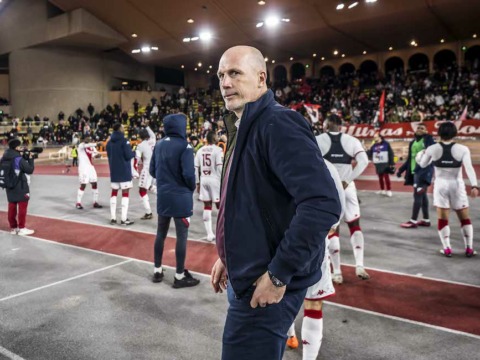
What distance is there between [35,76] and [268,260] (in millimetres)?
38813

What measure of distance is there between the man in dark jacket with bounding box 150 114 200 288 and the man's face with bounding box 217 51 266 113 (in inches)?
125

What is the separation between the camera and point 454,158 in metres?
6.19

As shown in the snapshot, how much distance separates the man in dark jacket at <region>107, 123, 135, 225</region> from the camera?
28.9 feet

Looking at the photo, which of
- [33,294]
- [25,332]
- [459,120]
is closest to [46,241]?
[33,294]

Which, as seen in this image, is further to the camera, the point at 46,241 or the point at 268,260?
the point at 46,241

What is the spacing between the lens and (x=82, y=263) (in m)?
6.41

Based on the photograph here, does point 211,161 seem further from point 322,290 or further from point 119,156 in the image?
point 322,290

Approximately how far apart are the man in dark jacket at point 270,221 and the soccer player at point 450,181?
16.6 feet

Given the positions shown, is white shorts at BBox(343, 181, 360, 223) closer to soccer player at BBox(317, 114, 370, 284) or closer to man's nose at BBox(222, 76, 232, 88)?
soccer player at BBox(317, 114, 370, 284)

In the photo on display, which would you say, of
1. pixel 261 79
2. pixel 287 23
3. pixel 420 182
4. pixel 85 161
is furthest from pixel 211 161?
pixel 287 23

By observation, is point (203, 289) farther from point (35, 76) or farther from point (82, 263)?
point (35, 76)

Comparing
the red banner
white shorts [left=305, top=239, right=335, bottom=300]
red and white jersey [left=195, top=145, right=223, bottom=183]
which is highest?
the red banner

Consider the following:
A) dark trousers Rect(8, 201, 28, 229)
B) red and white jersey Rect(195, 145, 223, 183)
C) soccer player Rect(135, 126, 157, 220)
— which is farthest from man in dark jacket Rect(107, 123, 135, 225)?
red and white jersey Rect(195, 145, 223, 183)

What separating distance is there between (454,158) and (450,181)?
353mm
